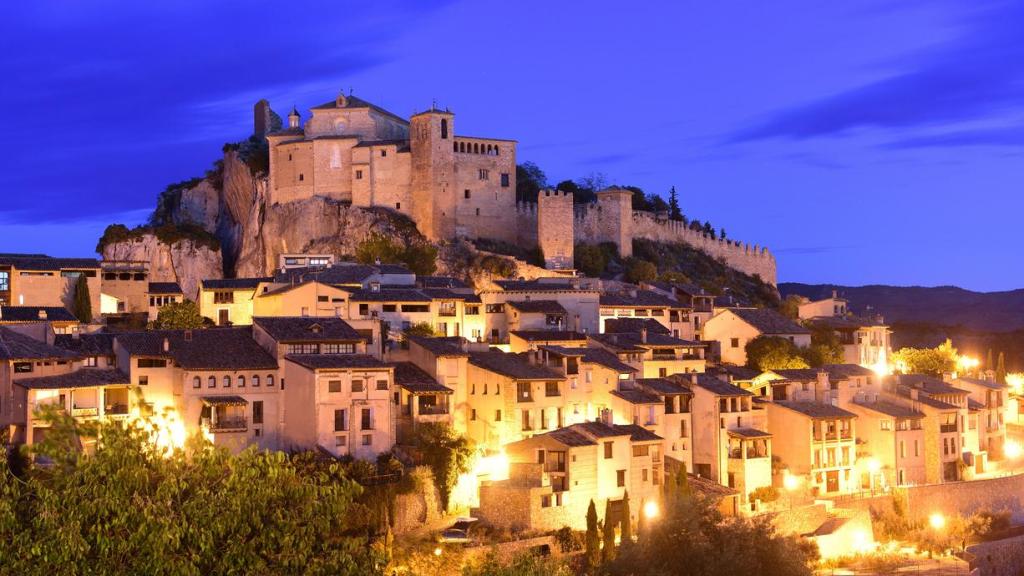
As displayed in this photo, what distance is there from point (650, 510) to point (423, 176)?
108ft

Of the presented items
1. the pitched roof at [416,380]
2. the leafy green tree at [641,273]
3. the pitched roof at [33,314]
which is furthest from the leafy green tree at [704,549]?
the leafy green tree at [641,273]

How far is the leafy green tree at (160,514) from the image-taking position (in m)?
17.7

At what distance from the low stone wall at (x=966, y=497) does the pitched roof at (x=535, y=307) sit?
15.4m


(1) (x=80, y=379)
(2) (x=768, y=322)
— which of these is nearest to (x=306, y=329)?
(1) (x=80, y=379)

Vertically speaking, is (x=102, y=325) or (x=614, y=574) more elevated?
(x=102, y=325)

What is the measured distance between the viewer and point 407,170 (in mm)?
71938

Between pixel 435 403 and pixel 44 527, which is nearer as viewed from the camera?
pixel 44 527

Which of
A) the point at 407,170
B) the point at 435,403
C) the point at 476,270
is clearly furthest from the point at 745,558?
the point at 407,170

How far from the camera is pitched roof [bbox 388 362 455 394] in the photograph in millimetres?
42438

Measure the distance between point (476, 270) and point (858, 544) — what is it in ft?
93.7

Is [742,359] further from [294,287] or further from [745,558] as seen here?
[745,558]

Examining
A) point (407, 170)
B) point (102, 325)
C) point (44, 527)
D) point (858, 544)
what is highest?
point (407, 170)

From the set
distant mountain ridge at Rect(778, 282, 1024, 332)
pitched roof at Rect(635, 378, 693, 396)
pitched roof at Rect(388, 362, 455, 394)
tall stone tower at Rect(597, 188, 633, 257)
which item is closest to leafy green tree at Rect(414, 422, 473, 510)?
pitched roof at Rect(388, 362, 455, 394)

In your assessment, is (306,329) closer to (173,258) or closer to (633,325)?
(633,325)
